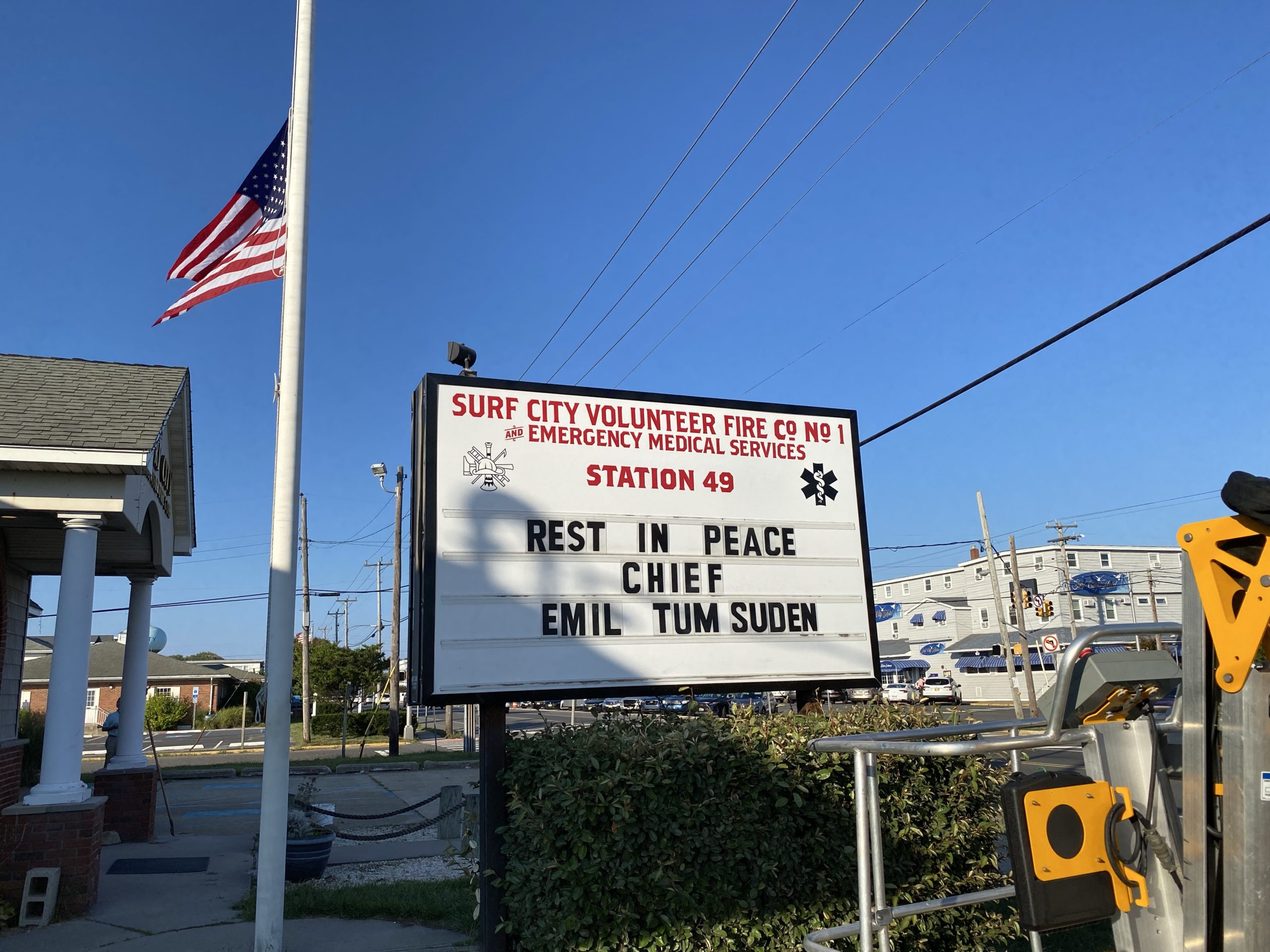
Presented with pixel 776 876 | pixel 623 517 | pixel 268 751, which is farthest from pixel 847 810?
pixel 268 751

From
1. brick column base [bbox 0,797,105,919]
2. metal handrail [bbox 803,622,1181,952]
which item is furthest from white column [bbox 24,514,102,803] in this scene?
metal handrail [bbox 803,622,1181,952]

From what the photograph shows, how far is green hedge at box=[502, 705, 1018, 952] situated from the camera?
4812mm

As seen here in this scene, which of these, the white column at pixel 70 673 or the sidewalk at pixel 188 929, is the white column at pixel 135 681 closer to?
the sidewalk at pixel 188 929

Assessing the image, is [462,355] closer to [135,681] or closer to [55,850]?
[55,850]

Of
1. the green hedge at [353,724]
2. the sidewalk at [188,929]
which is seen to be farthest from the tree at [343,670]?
the sidewalk at [188,929]

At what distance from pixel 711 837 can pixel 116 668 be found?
57.2m

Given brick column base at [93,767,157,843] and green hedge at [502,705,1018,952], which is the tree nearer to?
brick column base at [93,767,157,843]

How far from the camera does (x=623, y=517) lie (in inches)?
243

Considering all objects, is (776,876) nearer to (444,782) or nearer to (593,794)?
(593,794)

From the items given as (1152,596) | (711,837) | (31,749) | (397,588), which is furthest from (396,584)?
(1152,596)

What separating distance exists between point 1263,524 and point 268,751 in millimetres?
6676

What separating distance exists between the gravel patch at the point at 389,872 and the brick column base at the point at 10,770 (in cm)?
349

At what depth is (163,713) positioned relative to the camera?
46.8 m

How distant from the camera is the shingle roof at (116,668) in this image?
46.9 metres
